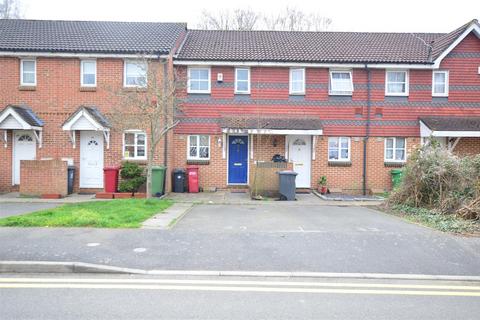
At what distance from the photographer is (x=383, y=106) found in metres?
17.5

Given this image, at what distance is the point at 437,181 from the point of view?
11.7m

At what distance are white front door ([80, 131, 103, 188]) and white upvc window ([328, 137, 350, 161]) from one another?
34.1ft

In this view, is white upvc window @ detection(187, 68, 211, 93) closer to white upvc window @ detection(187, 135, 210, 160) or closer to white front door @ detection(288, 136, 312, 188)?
white upvc window @ detection(187, 135, 210, 160)

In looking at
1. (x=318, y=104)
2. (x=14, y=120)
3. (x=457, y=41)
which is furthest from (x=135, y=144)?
(x=457, y=41)

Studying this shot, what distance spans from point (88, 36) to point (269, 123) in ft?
30.6

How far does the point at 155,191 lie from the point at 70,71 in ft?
21.4

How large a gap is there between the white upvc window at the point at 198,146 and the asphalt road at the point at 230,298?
39.0 feet

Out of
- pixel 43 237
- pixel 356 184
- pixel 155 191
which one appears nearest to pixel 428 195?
pixel 356 184

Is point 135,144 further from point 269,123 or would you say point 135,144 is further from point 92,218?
point 92,218

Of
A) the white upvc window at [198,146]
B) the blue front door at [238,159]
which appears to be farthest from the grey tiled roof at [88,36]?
the blue front door at [238,159]

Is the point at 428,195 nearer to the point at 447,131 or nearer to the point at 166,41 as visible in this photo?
the point at 447,131

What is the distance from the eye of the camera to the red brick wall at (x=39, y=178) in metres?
14.5

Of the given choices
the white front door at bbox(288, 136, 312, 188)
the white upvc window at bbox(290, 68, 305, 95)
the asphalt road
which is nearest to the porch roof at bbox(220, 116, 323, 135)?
the white front door at bbox(288, 136, 312, 188)

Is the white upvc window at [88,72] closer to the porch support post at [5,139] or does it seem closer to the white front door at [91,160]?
the white front door at [91,160]
